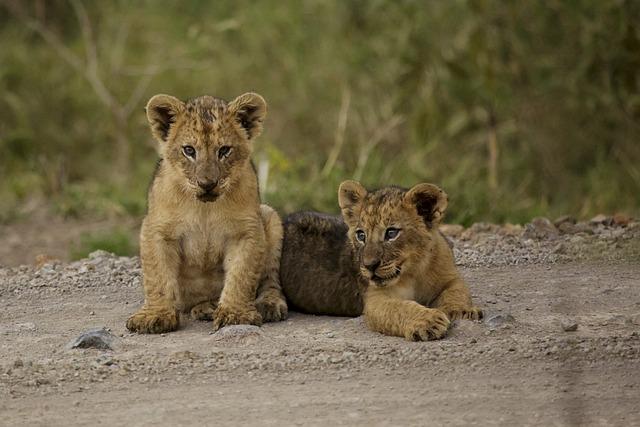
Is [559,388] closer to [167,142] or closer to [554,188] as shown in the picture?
[167,142]

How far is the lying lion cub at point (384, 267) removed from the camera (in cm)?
693

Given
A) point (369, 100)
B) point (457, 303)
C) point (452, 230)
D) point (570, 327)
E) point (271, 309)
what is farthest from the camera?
point (369, 100)

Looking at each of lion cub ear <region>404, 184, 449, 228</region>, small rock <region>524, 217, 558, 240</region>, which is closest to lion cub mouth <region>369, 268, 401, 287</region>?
lion cub ear <region>404, 184, 449, 228</region>

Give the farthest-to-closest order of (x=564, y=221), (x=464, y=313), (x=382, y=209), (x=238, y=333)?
(x=564, y=221), (x=382, y=209), (x=464, y=313), (x=238, y=333)

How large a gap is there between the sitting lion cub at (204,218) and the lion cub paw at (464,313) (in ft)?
3.51

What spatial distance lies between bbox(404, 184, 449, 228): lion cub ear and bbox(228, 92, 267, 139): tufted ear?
1017 mm

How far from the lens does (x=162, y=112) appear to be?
298 inches

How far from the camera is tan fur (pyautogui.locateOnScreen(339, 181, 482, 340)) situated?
6.96 meters

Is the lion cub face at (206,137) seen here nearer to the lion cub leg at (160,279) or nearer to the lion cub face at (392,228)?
the lion cub leg at (160,279)

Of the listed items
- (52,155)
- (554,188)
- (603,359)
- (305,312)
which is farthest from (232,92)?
(603,359)

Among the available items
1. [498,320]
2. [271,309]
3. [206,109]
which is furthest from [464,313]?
[206,109]

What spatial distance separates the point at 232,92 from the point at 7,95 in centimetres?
256

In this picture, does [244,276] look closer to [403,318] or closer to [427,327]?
[403,318]

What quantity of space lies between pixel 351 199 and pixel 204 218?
85 centimetres
